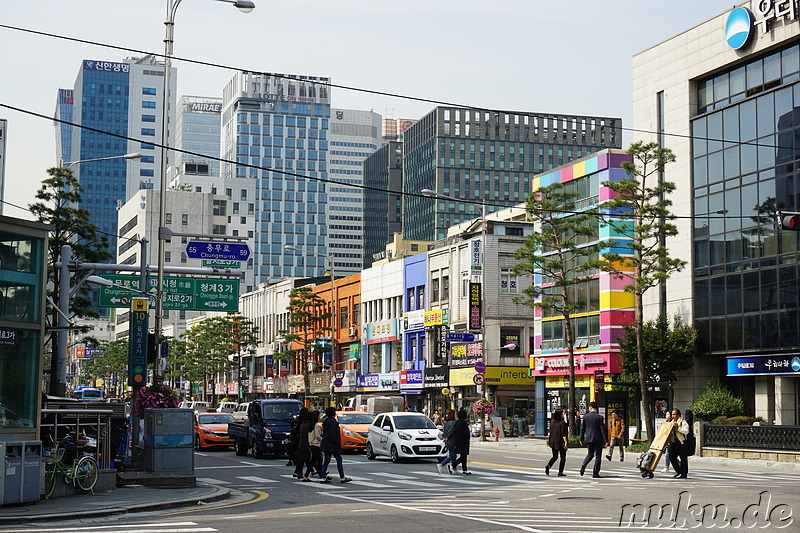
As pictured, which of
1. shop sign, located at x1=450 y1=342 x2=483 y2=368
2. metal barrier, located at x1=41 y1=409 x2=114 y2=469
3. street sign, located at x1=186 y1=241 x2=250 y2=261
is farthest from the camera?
shop sign, located at x1=450 y1=342 x2=483 y2=368

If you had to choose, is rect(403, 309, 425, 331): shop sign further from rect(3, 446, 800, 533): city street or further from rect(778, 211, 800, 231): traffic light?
rect(778, 211, 800, 231): traffic light

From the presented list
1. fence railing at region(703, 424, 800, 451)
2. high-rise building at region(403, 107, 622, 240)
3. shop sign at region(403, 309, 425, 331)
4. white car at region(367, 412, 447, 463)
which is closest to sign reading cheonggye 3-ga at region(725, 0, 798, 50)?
fence railing at region(703, 424, 800, 451)

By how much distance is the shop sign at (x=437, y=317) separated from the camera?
229 ft

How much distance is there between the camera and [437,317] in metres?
71.0

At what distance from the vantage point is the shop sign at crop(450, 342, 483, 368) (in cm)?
6556

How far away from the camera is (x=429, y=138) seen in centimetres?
19262

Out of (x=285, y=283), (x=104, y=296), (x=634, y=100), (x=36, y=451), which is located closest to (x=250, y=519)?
(x=36, y=451)

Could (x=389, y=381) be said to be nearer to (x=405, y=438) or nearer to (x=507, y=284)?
(x=507, y=284)

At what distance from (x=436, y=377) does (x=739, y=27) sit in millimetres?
30296

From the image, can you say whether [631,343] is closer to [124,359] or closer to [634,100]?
[634,100]

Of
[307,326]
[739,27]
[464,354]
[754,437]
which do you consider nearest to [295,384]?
[307,326]

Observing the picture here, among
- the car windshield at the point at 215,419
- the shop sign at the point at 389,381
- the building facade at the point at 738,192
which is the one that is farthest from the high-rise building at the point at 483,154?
the car windshield at the point at 215,419

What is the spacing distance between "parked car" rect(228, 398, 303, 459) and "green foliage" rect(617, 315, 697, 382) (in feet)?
62.3

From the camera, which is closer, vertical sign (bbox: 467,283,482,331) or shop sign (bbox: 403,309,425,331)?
vertical sign (bbox: 467,283,482,331)
